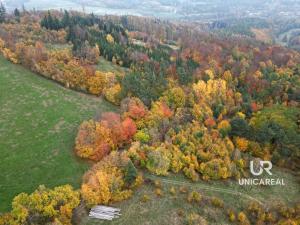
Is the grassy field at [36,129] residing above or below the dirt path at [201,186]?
above

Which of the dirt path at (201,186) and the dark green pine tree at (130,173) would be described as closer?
the dark green pine tree at (130,173)

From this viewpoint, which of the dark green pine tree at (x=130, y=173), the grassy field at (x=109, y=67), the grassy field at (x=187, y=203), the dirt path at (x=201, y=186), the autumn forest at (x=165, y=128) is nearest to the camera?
the grassy field at (x=187, y=203)

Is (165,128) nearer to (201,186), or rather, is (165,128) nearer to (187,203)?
(201,186)

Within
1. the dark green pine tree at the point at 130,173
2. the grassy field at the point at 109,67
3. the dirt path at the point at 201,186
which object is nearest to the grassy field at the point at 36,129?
the dark green pine tree at the point at 130,173

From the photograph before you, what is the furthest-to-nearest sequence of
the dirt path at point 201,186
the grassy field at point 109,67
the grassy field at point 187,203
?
the grassy field at point 109,67, the dirt path at point 201,186, the grassy field at point 187,203

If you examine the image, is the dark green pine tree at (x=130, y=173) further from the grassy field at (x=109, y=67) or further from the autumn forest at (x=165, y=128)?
the grassy field at (x=109, y=67)

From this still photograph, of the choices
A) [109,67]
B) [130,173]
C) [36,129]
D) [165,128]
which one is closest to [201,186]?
[130,173]

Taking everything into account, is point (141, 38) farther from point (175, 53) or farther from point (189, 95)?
point (189, 95)

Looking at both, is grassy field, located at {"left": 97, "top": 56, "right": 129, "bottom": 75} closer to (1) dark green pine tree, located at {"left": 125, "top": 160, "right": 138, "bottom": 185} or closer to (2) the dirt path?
(2) the dirt path
